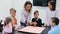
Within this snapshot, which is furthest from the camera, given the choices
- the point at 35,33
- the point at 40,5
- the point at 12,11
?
the point at 40,5

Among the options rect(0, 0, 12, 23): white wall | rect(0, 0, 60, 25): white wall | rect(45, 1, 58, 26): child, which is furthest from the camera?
rect(0, 0, 12, 23): white wall

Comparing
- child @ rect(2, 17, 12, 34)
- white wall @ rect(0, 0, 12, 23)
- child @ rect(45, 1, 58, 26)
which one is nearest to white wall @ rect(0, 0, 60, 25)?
white wall @ rect(0, 0, 12, 23)

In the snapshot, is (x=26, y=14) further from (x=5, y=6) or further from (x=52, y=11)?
(x=5, y=6)

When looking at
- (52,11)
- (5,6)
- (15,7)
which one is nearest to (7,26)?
(52,11)

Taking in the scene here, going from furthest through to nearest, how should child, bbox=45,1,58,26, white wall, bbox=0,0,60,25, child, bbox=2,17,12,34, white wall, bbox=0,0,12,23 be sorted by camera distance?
1. white wall, bbox=0,0,12,23
2. white wall, bbox=0,0,60,25
3. child, bbox=45,1,58,26
4. child, bbox=2,17,12,34

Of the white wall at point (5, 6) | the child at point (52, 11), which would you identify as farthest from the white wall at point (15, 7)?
the child at point (52, 11)

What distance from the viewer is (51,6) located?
3.08 m

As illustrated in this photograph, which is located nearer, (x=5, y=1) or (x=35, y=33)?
(x=35, y=33)

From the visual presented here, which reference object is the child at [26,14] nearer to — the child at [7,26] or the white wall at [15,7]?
the child at [7,26]

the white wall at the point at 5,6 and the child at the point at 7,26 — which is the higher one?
the white wall at the point at 5,6

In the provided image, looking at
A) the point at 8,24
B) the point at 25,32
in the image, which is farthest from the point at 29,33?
the point at 8,24

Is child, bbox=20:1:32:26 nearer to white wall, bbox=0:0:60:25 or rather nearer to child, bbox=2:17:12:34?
→ child, bbox=2:17:12:34

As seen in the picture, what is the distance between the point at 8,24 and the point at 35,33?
0.45 meters

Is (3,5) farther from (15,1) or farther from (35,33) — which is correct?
(35,33)
